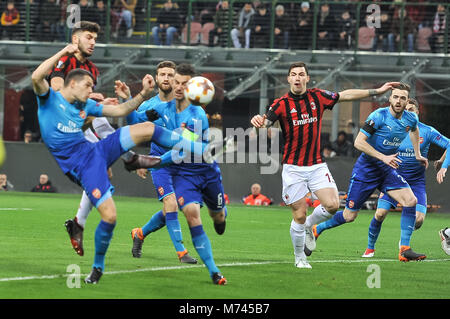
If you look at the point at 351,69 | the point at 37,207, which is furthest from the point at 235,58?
the point at 37,207

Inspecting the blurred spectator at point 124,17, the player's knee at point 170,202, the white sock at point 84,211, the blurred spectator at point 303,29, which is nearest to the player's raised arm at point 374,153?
the player's knee at point 170,202

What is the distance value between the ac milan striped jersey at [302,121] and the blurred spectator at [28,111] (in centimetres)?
1710

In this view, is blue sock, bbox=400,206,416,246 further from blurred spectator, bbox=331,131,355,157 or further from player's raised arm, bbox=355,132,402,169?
blurred spectator, bbox=331,131,355,157

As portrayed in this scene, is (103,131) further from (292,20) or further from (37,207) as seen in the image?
(292,20)

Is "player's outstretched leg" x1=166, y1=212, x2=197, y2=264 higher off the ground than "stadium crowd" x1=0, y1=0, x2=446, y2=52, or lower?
lower

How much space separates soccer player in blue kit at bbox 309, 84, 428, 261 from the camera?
12367 millimetres

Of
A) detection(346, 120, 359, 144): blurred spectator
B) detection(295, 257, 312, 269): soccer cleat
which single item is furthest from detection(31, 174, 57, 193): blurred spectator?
detection(295, 257, 312, 269): soccer cleat

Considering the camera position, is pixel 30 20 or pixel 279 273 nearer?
pixel 279 273

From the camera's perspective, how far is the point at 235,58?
85.3 ft

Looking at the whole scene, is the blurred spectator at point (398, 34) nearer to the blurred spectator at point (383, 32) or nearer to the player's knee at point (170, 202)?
the blurred spectator at point (383, 32)

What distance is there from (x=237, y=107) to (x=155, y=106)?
1537 cm

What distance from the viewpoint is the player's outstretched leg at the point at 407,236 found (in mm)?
12023

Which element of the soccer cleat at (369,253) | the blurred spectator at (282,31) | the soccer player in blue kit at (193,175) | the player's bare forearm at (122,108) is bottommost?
the soccer cleat at (369,253)

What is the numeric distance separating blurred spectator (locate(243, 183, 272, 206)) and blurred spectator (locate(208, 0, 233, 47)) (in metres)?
5.16
